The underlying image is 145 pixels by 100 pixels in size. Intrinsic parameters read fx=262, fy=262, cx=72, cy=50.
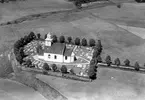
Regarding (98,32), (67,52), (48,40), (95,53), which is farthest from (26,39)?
(98,32)

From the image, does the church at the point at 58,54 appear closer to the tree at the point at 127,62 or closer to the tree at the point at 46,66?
the tree at the point at 46,66

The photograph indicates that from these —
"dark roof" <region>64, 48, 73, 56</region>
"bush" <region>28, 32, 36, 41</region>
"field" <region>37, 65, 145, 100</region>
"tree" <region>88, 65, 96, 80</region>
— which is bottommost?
"field" <region>37, 65, 145, 100</region>

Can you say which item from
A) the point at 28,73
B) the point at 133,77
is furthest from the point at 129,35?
the point at 28,73

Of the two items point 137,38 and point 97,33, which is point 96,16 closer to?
point 97,33

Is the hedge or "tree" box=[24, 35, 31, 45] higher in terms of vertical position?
"tree" box=[24, 35, 31, 45]

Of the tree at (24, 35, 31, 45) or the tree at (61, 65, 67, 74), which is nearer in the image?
the tree at (61, 65, 67, 74)

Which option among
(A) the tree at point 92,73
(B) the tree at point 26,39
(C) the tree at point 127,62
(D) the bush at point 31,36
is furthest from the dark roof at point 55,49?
(C) the tree at point 127,62

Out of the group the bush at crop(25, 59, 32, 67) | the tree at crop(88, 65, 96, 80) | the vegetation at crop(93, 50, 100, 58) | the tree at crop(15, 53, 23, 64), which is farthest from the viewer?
the vegetation at crop(93, 50, 100, 58)

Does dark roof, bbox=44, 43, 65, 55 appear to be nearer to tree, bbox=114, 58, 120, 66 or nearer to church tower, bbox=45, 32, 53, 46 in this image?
church tower, bbox=45, 32, 53, 46

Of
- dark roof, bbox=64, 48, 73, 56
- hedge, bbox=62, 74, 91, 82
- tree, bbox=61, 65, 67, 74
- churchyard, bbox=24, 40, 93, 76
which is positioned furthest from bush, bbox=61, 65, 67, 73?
dark roof, bbox=64, 48, 73, 56
